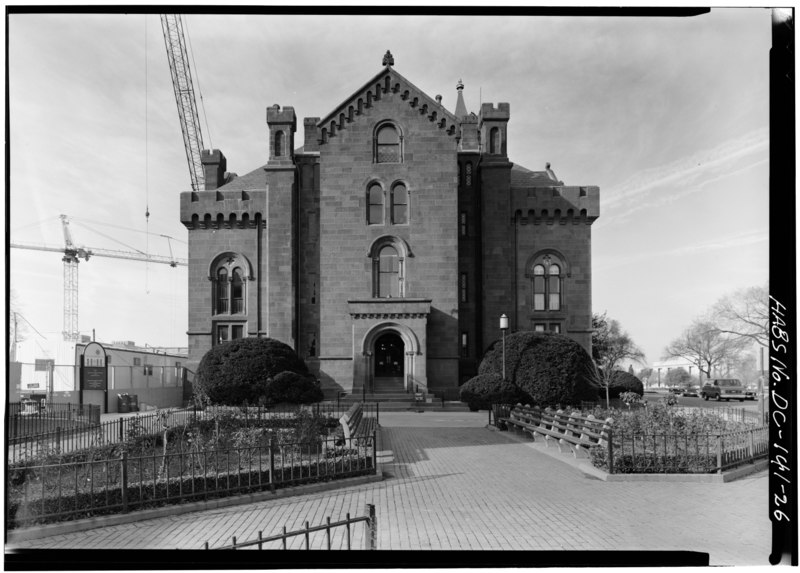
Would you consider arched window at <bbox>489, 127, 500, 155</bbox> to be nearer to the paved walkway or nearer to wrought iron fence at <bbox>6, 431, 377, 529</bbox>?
the paved walkway

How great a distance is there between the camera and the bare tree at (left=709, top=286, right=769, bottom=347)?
787 cm

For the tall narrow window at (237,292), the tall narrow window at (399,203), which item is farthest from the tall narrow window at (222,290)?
the tall narrow window at (399,203)

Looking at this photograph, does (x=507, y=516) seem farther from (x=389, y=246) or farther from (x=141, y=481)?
(x=389, y=246)

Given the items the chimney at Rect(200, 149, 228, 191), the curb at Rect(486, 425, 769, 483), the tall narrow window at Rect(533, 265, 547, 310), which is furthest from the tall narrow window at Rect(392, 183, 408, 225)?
the curb at Rect(486, 425, 769, 483)

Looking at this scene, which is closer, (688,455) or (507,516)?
(507,516)

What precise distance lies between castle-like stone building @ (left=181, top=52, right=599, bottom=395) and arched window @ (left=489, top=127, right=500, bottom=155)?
0.14 metres

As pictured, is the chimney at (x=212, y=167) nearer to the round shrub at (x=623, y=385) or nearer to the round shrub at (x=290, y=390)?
the round shrub at (x=290, y=390)

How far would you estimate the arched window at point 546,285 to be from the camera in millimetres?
37500

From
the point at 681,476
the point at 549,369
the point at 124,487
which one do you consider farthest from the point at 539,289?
the point at 124,487

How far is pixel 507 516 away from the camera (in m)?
9.26

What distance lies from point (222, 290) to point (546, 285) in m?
20.8

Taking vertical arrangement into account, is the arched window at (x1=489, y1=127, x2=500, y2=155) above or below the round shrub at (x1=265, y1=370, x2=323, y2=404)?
above

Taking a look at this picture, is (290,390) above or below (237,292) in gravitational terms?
below

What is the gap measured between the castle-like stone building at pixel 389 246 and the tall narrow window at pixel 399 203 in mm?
87
